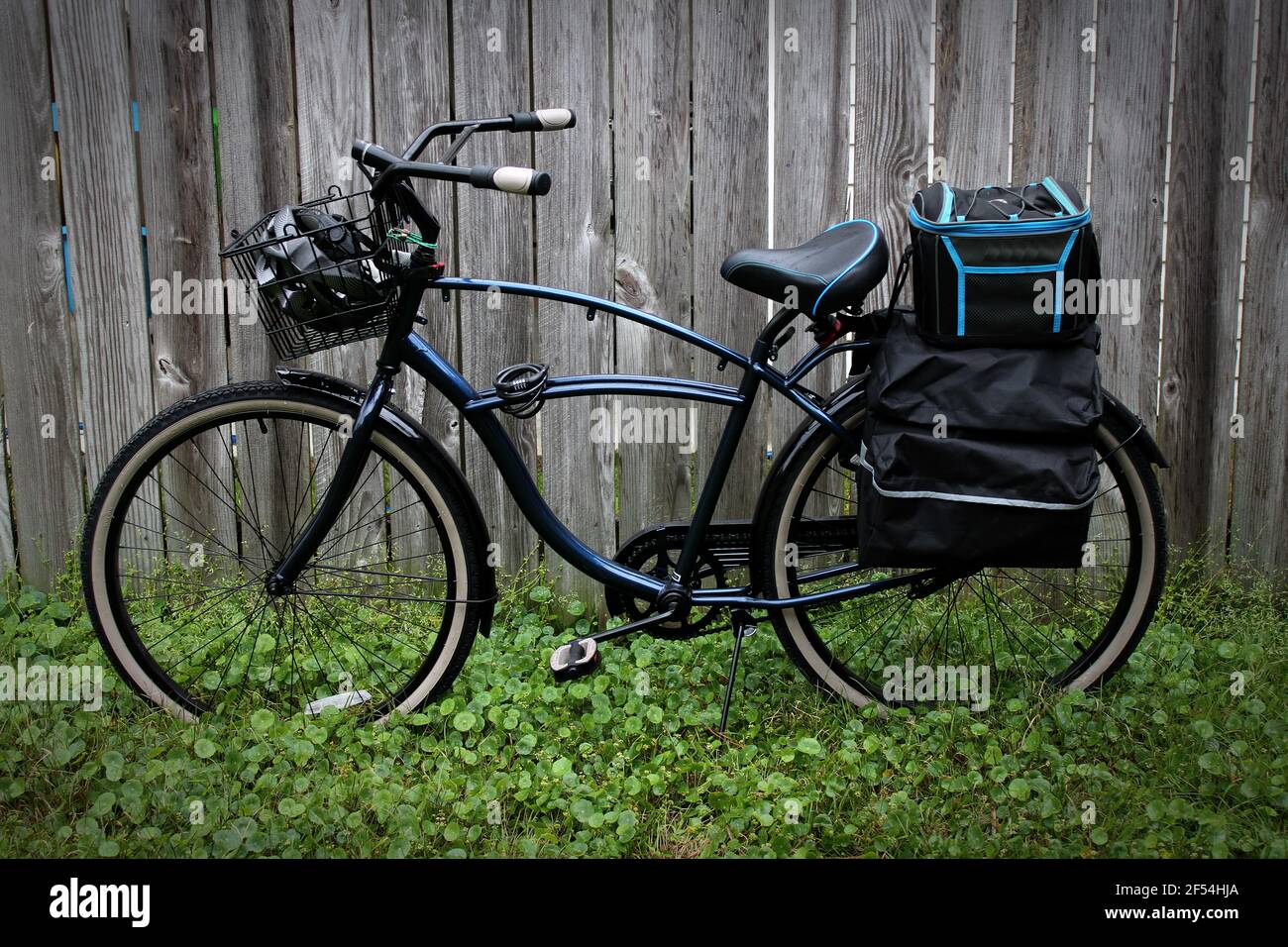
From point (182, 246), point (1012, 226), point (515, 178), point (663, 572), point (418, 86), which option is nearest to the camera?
point (515, 178)

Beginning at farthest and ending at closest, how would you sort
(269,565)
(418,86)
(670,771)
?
1. (269,565)
2. (418,86)
3. (670,771)

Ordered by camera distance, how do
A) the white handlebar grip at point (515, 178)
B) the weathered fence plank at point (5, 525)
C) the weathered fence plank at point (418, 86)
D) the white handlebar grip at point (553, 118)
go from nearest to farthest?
the white handlebar grip at point (515, 178) → the white handlebar grip at point (553, 118) → the weathered fence plank at point (418, 86) → the weathered fence plank at point (5, 525)

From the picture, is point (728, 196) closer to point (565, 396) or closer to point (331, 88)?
point (565, 396)

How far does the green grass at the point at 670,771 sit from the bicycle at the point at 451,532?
0.51ft

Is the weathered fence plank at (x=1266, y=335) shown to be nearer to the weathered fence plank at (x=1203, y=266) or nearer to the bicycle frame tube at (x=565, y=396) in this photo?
the weathered fence plank at (x=1203, y=266)

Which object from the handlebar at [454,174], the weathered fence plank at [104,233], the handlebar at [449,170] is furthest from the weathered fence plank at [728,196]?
the weathered fence plank at [104,233]

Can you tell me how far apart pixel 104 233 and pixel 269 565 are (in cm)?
120

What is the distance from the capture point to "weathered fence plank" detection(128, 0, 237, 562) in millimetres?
3043

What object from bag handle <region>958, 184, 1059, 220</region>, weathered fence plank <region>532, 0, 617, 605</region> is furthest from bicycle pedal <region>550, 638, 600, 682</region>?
bag handle <region>958, 184, 1059, 220</region>

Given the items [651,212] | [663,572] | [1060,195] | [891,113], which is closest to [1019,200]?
[1060,195]

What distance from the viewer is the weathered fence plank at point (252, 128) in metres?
3.03

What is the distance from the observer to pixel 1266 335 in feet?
10.5

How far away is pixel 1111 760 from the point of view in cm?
256
